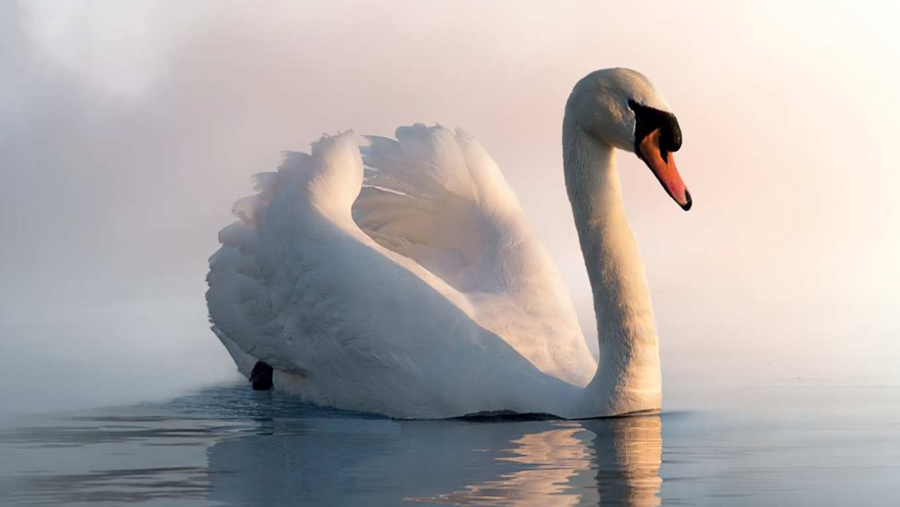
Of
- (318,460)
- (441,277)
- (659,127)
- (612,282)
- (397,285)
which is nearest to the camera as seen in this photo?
(318,460)

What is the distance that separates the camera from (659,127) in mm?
10031

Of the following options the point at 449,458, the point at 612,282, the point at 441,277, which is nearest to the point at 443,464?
the point at 449,458

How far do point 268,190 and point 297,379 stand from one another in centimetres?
137

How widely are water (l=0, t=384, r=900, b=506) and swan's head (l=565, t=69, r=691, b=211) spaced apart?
4.81 feet

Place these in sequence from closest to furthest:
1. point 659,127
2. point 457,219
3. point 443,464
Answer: point 443,464, point 659,127, point 457,219

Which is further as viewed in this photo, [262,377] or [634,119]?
[262,377]

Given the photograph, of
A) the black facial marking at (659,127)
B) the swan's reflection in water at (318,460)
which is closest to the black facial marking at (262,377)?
the swan's reflection in water at (318,460)

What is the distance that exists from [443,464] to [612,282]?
237cm

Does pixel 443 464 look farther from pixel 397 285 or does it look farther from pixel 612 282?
pixel 397 285

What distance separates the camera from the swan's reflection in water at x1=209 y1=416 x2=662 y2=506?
7.44m

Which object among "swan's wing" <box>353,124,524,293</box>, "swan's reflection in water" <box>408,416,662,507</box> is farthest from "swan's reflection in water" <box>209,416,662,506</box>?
"swan's wing" <box>353,124,524,293</box>

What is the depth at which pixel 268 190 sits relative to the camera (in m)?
12.2

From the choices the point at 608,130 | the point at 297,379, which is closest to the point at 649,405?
the point at 608,130

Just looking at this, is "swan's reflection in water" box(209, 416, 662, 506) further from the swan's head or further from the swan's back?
the swan's head
